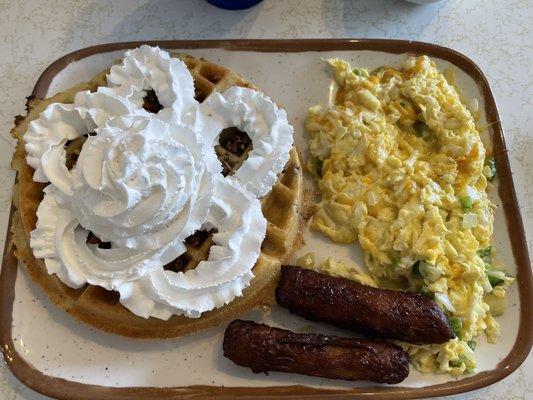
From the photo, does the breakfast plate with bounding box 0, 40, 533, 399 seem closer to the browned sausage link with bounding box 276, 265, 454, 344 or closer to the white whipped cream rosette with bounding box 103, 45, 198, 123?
the browned sausage link with bounding box 276, 265, 454, 344

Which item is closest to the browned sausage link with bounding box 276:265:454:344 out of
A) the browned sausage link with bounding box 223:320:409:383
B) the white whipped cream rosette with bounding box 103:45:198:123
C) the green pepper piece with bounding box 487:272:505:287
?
the browned sausage link with bounding box 223:320:409:383

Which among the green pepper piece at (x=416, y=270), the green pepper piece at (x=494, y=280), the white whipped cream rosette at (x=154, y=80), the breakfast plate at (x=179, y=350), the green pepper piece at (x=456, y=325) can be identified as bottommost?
the breakfast plate at (x=179, y=350)

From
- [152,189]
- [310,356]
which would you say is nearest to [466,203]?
[310,356]

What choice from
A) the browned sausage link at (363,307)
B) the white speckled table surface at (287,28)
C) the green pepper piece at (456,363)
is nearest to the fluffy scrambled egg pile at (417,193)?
the green pepper piece at (456,363)

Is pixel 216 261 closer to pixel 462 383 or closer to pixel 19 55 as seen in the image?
pixel 462 383

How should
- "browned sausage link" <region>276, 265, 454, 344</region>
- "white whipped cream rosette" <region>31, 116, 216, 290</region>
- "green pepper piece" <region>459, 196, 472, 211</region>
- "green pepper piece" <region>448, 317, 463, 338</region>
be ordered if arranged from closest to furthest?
"white whipped cream rosette" <region>31, 116, 216, 290</region> < "browned sausage link" <region>276, 265, 454, 344</region> < "green pepper piece" <region>448, 317, 463, 338</region> < "green pepper piece" <region>459, 196, 472, 211</region>

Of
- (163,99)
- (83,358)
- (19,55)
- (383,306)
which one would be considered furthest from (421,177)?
(19,55)

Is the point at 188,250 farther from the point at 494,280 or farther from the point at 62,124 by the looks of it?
the point at 494,280

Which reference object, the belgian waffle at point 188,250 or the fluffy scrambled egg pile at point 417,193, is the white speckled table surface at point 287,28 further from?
the belgian waffle at point 188,250

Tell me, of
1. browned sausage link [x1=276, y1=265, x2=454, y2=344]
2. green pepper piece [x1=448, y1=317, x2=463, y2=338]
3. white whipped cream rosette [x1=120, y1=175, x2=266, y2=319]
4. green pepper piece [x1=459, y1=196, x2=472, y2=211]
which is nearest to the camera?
white whipped cream rosette [x1=120, y1=175, x2=266, y2=319]
